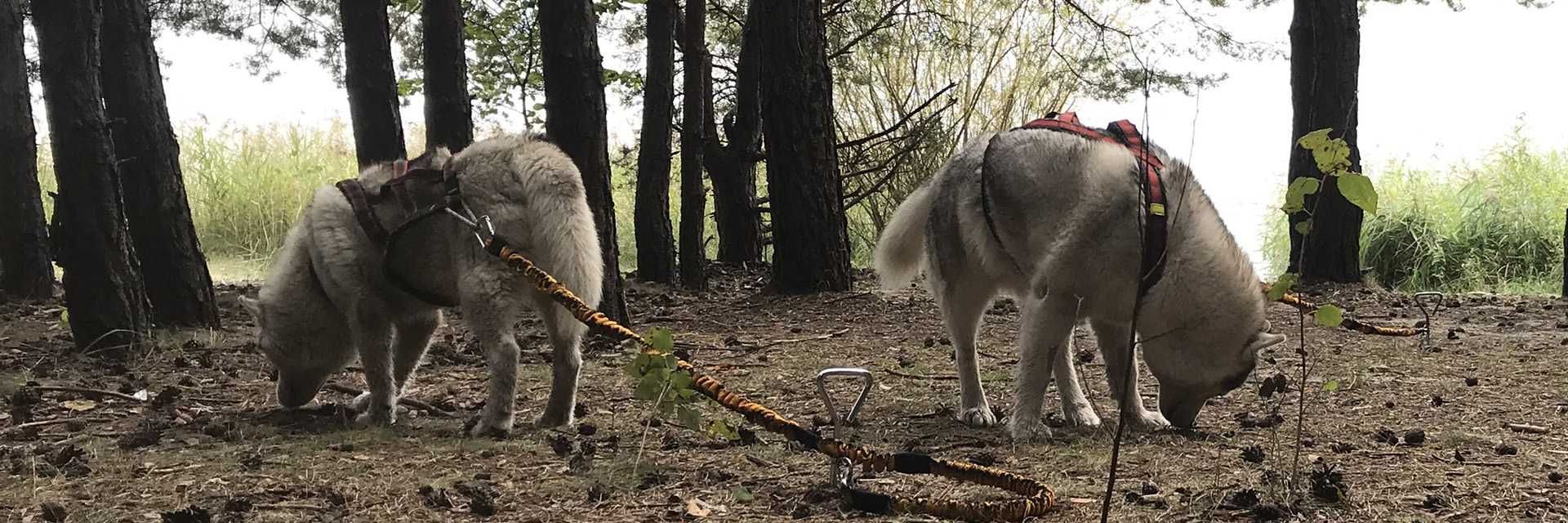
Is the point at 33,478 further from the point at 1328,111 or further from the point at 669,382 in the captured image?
the point at 1328,111

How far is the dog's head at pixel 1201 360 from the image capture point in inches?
175

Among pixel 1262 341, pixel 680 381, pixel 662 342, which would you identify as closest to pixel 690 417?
pixel 680 381

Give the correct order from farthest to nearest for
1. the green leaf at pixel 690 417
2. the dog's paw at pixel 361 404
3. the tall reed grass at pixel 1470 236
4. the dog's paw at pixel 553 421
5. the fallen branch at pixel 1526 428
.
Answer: the tall reed grass at pixel 1470 236 < the dog's paw at pixel 361 404 < the dog's paw at pixel 553 421 < the fallen branch at pixel 1526 428 < the green leaf at pixel 690 417

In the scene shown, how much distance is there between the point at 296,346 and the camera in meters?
5.34

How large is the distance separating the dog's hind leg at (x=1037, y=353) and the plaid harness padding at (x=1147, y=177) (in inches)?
16.3

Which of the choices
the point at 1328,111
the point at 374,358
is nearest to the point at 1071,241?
the point at 374,358

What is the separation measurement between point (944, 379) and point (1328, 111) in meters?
6.59

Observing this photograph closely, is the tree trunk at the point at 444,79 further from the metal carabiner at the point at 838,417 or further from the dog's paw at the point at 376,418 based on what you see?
the metal carabiner at the point at 838,417

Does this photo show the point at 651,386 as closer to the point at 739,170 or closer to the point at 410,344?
the point at 410,344

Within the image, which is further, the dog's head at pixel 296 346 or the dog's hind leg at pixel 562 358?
the dog's head at pixel 296 346

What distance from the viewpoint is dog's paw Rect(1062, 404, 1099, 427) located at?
201 inches

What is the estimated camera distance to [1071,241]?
15.0ft

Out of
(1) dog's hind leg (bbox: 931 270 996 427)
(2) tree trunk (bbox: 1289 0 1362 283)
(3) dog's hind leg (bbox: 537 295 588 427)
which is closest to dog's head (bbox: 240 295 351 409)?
Answer: (3) dog's hind leg (bbox: 537 295 588 427)

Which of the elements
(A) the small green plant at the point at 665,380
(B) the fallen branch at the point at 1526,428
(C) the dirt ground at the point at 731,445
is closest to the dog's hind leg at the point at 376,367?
(C) the dirt ground at the point at 731,445
